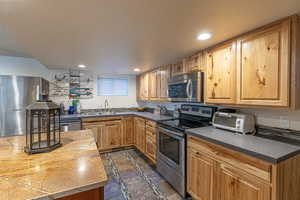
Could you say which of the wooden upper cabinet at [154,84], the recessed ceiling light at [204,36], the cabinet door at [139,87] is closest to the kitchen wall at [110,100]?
the cabinet door at [139,87]

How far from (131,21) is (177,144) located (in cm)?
161

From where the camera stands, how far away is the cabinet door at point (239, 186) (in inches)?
44.1

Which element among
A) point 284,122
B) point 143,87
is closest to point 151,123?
point 143,87

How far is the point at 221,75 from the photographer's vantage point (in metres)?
1.83

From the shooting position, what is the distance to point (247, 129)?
5.46 feet

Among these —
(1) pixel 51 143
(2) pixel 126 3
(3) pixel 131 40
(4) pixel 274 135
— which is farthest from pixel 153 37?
(4) pixel 274 135

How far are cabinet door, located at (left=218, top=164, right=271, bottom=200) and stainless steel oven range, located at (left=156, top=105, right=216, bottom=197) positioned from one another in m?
0.55

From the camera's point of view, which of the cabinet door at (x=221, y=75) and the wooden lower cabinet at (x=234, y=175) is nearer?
the wooden lower cabinet at (x=234, y=175)

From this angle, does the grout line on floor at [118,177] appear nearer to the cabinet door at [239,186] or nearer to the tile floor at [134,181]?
the tile floor at [134,181]

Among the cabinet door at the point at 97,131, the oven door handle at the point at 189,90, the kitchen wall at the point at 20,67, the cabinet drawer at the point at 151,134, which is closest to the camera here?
the oven door handle at the point at 189,90

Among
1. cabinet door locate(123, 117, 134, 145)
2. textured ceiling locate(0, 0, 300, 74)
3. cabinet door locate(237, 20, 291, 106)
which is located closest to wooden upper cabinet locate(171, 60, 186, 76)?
textured ceiling locate(0, 0, 300, 74)

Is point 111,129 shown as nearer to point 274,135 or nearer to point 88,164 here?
point 88,164

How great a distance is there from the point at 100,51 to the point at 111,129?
2.01 meters

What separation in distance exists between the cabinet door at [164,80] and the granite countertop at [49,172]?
1.95 m
